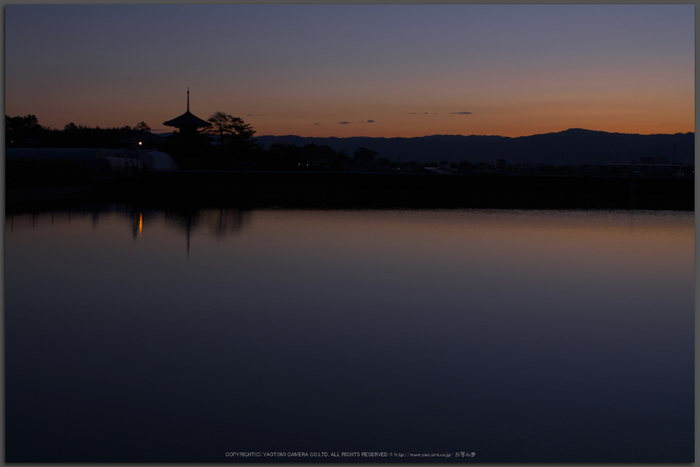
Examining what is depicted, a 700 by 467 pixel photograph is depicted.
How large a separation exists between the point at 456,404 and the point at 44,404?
124 inches

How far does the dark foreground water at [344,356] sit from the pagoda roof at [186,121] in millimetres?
56852

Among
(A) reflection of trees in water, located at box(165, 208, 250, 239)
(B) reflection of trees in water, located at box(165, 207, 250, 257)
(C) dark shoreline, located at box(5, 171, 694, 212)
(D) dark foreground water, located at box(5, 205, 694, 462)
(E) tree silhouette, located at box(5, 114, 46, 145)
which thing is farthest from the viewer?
(E) tree silhouette, located at box(5, 114, 46, 145)

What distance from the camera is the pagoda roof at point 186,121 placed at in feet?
222

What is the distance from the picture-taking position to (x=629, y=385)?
217 inches

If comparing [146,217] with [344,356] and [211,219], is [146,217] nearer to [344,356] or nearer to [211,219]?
[211,219]

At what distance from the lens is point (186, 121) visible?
223 feet

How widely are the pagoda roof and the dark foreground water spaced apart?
56.9 metres

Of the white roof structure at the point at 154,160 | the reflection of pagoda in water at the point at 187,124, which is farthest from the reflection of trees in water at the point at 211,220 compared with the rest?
the reflection of pagoda in water at the point at 187,124

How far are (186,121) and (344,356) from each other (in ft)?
215

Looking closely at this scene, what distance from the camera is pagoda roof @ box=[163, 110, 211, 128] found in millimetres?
67750

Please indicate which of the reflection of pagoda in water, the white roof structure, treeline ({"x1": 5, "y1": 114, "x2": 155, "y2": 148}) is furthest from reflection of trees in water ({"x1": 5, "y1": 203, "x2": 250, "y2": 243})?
treeline ({"x1": 5, "y1": 114, "x2": 155, "y2": 148})

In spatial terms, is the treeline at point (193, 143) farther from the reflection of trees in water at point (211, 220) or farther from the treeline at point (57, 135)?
the reflection of trees in water at point (211, 220)

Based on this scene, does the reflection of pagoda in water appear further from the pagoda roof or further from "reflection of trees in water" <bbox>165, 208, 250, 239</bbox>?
"reflection of trees in water" <bbox>165, 208, 250, 239</bbox>

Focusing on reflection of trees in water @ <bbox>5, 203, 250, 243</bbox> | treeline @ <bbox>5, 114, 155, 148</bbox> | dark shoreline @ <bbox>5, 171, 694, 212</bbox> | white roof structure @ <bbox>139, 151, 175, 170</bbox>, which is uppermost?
treeline @ <bbox>5, 114, 155, 148</bbox>
